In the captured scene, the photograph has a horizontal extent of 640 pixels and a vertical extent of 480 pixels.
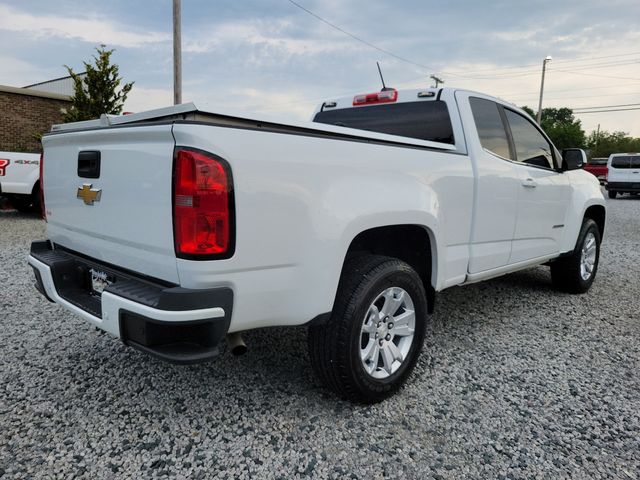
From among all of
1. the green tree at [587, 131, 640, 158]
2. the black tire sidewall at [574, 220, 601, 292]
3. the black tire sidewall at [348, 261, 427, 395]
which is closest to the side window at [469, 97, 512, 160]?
the black tire sidewall at [348, 261, 427, 395]

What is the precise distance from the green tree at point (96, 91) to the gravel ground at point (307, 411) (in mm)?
12511

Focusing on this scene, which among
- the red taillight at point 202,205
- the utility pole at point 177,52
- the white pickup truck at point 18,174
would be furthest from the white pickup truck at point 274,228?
the utility pole at point 177,52

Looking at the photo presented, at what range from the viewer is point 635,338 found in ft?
13.0

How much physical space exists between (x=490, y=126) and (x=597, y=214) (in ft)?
8.31

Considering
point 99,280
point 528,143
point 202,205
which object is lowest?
point 99,280

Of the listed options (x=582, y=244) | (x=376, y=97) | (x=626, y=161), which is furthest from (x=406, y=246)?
(x=626, y=161)

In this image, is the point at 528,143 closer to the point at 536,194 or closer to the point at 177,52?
the point at 536,194

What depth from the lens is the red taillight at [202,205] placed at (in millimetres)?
1980

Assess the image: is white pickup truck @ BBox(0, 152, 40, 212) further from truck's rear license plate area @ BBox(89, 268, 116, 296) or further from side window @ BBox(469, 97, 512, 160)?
side window @ BBox(469, 97, 512, 160)

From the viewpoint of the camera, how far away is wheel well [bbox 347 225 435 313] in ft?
9.67

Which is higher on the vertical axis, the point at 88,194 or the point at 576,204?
the point at 88,194

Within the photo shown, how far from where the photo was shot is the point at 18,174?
31.7 ft

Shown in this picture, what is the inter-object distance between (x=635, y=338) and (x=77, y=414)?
3.94 metres

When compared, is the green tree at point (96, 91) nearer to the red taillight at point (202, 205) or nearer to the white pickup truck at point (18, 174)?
the white pickup truck at point (18, 174)
